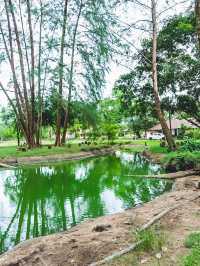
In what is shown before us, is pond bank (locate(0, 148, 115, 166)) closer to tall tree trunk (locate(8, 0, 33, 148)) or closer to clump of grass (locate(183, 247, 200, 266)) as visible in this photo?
tall tree trunk (locate(8, 0, 33, 148))

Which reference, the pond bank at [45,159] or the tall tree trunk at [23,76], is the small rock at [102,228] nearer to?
the pond bank at [45,159]

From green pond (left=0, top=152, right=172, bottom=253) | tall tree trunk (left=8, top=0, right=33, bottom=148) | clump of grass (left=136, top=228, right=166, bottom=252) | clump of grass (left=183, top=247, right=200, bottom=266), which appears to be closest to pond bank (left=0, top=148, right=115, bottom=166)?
tall tree trunk (left=8, top=0, right=33, bottom=148)

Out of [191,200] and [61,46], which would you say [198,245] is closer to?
[191,200]

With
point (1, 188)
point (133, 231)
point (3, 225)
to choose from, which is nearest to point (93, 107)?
point (1, 188)

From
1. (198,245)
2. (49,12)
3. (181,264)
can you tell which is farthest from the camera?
(49,12)

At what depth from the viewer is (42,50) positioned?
29.5 meters

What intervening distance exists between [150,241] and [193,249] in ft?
2.24

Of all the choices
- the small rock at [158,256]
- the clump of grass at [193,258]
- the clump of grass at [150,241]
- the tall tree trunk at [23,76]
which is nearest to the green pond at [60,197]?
the clump of grass at [150,241]

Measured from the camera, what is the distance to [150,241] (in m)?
5.34

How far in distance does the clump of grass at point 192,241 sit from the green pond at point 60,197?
375cm

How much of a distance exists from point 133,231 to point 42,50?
25.2m

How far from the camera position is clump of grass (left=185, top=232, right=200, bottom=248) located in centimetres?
513

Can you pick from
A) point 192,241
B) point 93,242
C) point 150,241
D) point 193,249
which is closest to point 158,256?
point 150,241

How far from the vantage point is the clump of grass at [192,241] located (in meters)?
5.13
